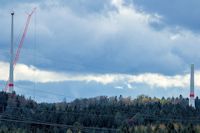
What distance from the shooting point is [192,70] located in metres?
171

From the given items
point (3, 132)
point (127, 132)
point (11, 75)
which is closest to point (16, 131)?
point (3, 132)

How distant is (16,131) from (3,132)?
30.2 feet

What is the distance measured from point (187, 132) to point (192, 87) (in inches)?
521

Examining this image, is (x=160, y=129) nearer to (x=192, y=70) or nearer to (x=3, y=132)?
(x=192, y=70)

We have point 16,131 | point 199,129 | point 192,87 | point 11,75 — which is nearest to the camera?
point 11,75

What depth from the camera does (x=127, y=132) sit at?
175250mm

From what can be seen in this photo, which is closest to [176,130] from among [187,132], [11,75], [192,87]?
[187,132]

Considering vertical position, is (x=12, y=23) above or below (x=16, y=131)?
above

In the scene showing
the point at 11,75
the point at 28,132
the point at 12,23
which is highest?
the point at 12,23

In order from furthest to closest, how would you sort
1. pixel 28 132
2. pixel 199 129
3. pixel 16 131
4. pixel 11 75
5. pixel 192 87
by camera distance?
pixel 28 132, pixel 16 131, pixel 192 87, pixel 199 129, pixel 11 75

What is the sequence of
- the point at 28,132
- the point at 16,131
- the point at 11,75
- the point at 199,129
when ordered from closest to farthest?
the point at 11,75 → the point at 199,129 → the point at 16,131 → the point at 28,132

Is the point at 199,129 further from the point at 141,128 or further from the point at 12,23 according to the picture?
the point at 12,23

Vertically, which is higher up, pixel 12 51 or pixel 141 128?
pixel 12 51

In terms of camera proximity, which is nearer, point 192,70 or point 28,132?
point 192,70
